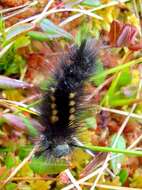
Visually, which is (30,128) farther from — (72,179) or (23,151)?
(72,179)

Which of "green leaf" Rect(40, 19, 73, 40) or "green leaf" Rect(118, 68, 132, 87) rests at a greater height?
"green leaf" Rect(40, 19, 73, 40)

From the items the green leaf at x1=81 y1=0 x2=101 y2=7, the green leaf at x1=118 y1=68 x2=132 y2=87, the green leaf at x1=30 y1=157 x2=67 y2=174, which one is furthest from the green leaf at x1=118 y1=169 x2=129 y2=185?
the green leaf at x1=81 y1=0 x2=101 y2=7

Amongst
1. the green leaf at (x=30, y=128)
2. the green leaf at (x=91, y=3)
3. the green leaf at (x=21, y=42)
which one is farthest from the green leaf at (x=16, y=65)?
the green leaf at (x=91, y=3)

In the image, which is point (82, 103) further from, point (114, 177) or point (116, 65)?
point (116, 65)

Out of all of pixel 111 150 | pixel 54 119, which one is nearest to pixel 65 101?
pixel 54 119

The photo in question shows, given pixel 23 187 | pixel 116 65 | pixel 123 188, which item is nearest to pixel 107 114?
pixel 116 65

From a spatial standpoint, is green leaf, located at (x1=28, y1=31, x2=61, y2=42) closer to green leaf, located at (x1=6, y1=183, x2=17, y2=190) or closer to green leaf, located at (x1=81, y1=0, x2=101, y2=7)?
green leaf, located at (x1=81, y1=0, x2=101, y2=7)
